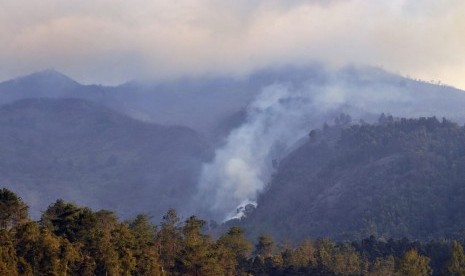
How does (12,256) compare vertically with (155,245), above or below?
below

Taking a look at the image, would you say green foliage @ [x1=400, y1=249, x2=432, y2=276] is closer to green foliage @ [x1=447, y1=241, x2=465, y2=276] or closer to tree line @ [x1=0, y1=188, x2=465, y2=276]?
tree line @ [x1=0, y1=188, x2=465, y2=276]

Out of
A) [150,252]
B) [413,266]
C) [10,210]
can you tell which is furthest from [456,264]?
[10,210]

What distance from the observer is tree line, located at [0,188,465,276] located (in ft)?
286

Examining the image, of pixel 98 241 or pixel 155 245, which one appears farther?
pixel 155 245

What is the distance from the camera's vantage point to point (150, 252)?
10556 cm

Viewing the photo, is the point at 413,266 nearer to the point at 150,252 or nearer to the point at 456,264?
the point at 456,264

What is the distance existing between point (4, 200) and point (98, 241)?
11.3 m

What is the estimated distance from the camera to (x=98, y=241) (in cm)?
9594

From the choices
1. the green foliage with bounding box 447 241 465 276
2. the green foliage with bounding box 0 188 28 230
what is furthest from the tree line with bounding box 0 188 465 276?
the green foliage with bounding box 447 241 465 276

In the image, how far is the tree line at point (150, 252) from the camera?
87.1m

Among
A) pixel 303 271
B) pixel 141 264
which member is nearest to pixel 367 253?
pixel 303 271

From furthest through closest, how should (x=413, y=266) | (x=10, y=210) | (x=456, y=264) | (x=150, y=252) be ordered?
(x=456, y=264) → (x=413, y=266) → (x=150, y=252) → (x=10, y=210)

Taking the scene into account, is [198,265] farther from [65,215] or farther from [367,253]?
[367,253]

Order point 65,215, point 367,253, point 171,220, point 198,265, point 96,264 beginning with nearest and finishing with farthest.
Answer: point 96,264, point 65,215, point 198,265, point 171,220, point 367,253
